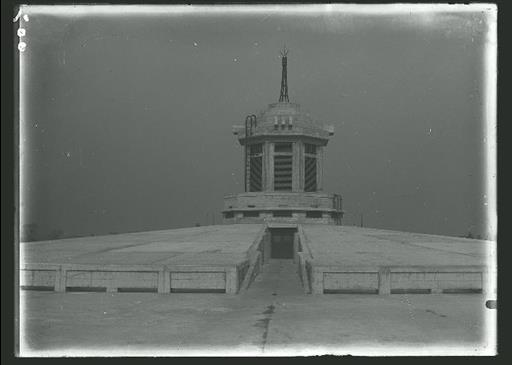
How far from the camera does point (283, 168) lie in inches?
2360

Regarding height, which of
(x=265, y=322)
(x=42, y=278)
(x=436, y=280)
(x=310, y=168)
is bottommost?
(x=265, y=322)

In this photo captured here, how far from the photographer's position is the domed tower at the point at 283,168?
182 feet

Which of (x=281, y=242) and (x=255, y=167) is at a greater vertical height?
(x=255, y=167)

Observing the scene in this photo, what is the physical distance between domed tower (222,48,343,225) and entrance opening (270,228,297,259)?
2.30m

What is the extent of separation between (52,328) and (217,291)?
7.64 metres

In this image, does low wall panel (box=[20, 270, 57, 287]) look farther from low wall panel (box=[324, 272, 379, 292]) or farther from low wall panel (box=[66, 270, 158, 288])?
low wall panel (box=[324, 272, 379, 292])

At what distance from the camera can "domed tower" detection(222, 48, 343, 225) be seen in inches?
2185

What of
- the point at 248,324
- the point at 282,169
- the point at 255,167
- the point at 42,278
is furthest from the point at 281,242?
the point at 248,324

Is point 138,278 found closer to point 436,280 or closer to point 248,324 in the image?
point 248,324

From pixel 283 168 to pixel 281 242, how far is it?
31.1 ft

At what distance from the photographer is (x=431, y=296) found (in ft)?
66.4

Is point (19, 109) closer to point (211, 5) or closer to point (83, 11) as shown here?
point (83, 11)

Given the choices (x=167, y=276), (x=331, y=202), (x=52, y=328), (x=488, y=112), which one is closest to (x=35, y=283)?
(x=167, y=276)

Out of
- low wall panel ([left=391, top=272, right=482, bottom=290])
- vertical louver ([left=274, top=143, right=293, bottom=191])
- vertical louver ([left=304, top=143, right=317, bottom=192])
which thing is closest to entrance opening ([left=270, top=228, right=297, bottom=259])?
vertical louver ([left=274, top=143, right=293, bottom=191])
